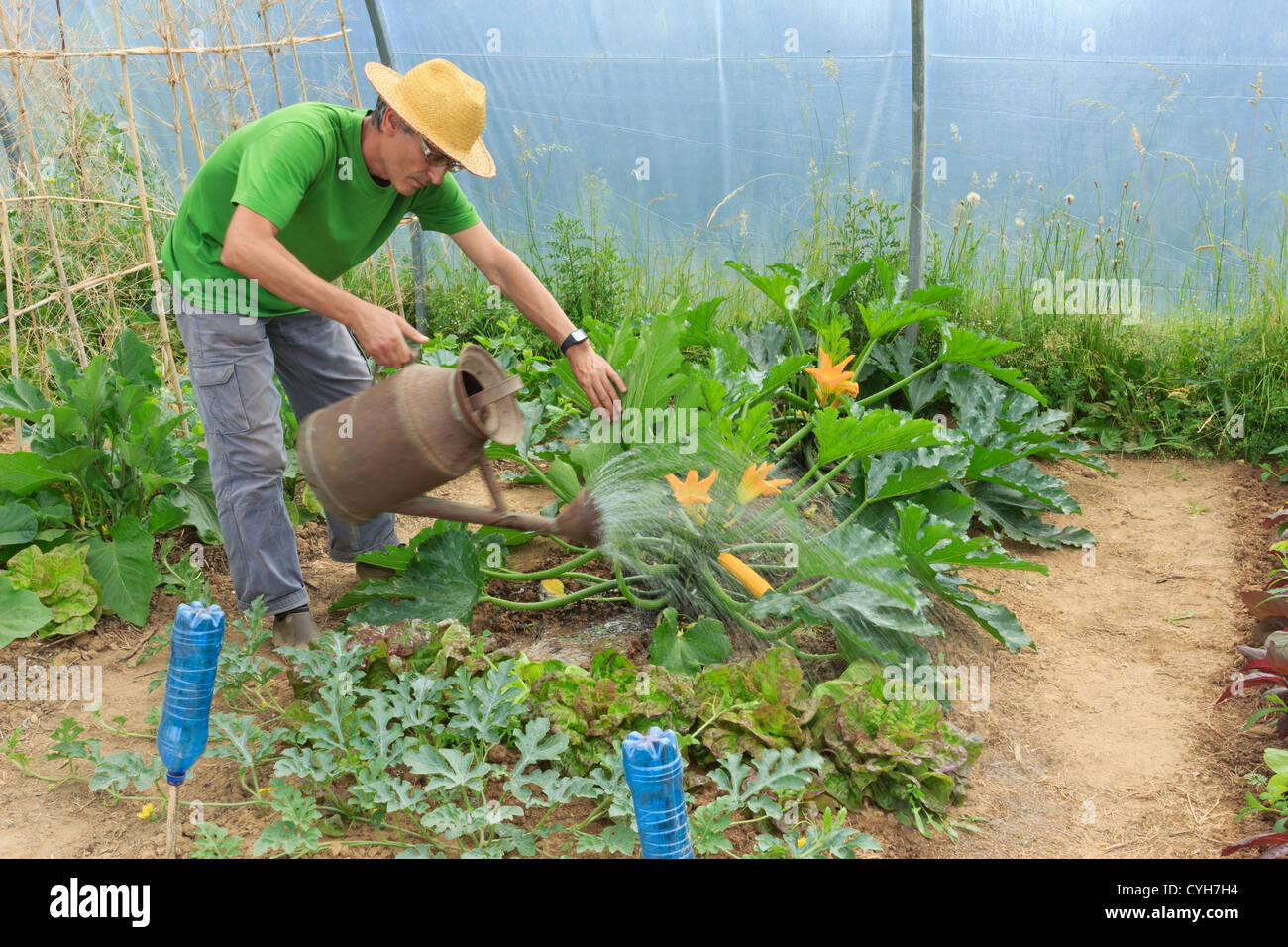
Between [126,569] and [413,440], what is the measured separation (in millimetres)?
1432

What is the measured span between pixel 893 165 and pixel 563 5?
197cm

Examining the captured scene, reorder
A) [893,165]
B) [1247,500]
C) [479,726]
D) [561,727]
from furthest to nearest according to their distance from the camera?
[893,165], [1247,500], [561,727], [479,726]

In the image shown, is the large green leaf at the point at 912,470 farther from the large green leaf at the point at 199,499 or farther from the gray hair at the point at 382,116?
the large green leaf at the point at 199,499

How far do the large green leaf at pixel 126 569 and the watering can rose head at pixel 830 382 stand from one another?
2215mm

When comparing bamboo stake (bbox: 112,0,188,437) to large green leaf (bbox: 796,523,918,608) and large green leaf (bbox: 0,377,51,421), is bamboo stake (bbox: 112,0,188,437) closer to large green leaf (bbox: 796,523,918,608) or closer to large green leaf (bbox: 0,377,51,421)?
large green leaf (bbox: 0,377,51,421)

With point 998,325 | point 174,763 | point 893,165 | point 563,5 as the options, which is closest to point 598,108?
point 563,5

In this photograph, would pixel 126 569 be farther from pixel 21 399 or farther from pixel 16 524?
pixel 21 399

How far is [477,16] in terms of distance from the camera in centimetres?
570

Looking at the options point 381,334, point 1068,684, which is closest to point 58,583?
point 381,334

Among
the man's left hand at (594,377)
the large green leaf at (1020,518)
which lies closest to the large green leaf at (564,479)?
the man's left hand at (594,377)

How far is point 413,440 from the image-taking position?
7.55 feet

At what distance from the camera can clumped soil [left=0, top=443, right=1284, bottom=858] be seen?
7.57 ft

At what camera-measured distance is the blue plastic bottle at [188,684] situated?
5.94ft

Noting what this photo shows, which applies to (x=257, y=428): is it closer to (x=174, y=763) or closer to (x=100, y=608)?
(x=100, y=608)
